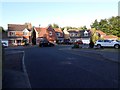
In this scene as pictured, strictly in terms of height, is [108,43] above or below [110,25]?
below

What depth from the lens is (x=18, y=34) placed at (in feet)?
289

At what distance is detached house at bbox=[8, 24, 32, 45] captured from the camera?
8656cm

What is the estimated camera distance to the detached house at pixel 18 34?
86562 millimetres

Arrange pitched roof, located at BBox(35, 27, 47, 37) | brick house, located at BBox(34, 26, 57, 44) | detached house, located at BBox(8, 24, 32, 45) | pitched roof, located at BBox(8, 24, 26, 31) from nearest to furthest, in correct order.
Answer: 1. detached house, located at BBox(8, 24, 32, 45)
2. pitched roof, located at BBox(8, 24, 26, 31)
3. brick house, located at BBox(34, 26, 57, 44)
4. pitched roof, located at BBox(35, 27, 47, 37)

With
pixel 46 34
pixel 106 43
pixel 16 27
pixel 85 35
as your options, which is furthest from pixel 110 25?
pixel 106 43

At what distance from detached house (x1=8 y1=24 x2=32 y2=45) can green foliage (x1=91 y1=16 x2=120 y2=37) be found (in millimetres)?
37455

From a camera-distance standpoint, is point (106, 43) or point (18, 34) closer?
point (106, 43)

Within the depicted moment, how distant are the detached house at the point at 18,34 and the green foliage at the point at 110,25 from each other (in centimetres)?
3746

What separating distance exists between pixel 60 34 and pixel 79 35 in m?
9.45

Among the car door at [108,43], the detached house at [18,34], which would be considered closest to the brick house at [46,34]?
the detached house at [18,34]

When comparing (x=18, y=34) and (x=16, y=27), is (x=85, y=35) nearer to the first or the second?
(x=18, y=34)

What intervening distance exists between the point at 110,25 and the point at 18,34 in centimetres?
4961

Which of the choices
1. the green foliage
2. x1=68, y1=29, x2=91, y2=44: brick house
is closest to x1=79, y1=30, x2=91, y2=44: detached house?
x1=68, y1=29, x2=91, y2=44: brick house

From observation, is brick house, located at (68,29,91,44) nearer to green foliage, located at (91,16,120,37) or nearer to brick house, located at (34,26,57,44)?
brick house, located at (34,26,57,44)
